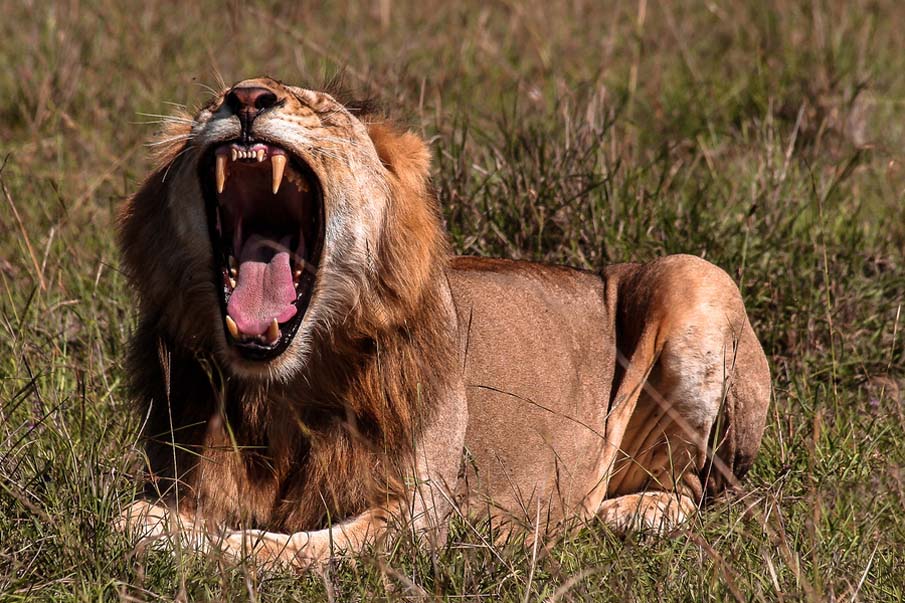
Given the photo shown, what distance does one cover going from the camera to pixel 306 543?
3.45m

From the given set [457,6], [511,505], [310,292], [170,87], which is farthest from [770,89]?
[310,292]

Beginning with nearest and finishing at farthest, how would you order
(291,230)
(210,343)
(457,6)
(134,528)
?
(134,528)
(210,343)
(291,230)
(457,6)

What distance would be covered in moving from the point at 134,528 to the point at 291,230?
1.02 m

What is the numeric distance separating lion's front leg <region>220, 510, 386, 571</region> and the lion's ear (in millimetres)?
880

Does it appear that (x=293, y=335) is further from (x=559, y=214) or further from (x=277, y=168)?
(x=559, y=214)

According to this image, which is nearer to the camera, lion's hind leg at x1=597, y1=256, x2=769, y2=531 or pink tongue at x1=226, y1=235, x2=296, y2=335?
pink tongue at x1=226, y1=235, x2=296, y2=335

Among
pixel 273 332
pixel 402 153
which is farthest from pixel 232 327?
pixel 402 153

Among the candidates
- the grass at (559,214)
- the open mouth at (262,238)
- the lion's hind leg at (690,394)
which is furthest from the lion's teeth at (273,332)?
the lion's hind leg at (690,394)

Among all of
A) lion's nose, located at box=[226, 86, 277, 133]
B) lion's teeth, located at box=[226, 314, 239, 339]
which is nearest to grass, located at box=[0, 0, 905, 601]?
lion's teeth, located at box=[226, 314, 239, 339]

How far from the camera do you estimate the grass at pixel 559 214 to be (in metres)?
3.30

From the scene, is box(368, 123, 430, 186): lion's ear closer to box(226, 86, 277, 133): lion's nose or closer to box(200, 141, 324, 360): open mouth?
box(200, 141, 324, 360): open mouth

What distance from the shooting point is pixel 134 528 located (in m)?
3.29

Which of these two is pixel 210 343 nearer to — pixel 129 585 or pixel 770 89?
pixel 129 585

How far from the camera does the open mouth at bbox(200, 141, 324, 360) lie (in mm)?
3490
